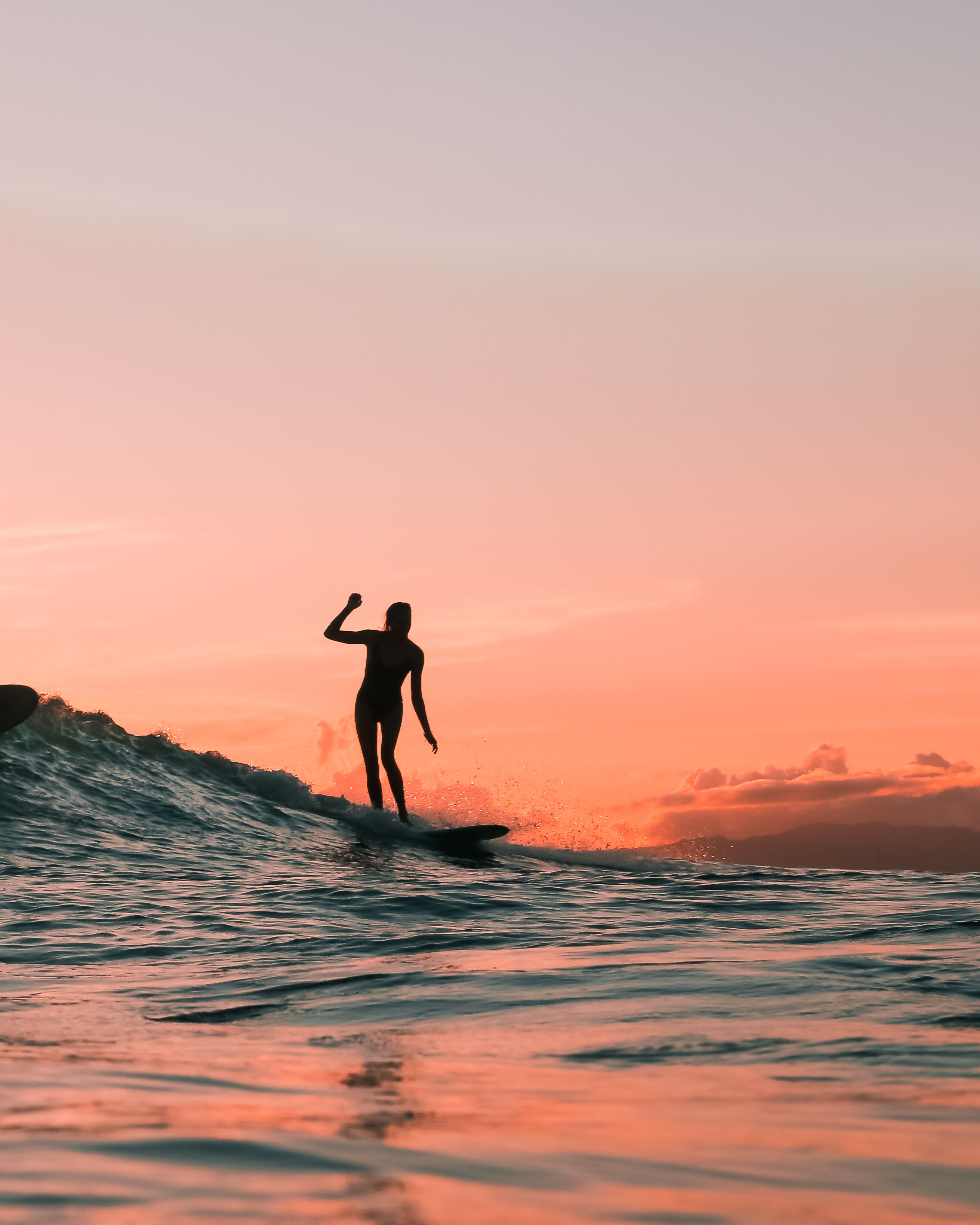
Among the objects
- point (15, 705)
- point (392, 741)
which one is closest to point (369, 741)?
point (392, 741)

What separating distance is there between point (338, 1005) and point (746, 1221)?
3.04 meters

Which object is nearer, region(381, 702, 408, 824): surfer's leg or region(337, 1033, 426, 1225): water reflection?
region(337, 1033, 426, 1225): water reflection

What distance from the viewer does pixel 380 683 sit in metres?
12.5

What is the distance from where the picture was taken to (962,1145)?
7.73 feet

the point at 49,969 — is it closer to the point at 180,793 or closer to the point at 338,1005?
the point at 338,1005

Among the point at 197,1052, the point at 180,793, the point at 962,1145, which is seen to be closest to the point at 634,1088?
the point at 962,1145

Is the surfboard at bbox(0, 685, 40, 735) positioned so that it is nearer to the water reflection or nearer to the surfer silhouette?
the surfer silhouette

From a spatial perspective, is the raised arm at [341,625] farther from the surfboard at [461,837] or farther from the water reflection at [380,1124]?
the water reflection at [380,1124]

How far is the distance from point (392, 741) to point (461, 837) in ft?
4.52

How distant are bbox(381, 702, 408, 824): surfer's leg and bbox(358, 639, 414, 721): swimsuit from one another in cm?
6

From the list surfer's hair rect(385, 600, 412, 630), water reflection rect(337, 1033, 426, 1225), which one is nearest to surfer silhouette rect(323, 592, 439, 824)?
surfer's hair rect(385, 600, 412, 630)

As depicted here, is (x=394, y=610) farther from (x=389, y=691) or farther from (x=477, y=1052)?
(x=477, y=1052)

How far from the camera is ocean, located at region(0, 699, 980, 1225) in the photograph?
2.00 metres

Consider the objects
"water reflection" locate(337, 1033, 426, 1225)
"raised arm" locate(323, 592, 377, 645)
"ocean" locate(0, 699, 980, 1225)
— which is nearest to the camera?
"water reflection" locate(337, 1033, 426, 1225)
